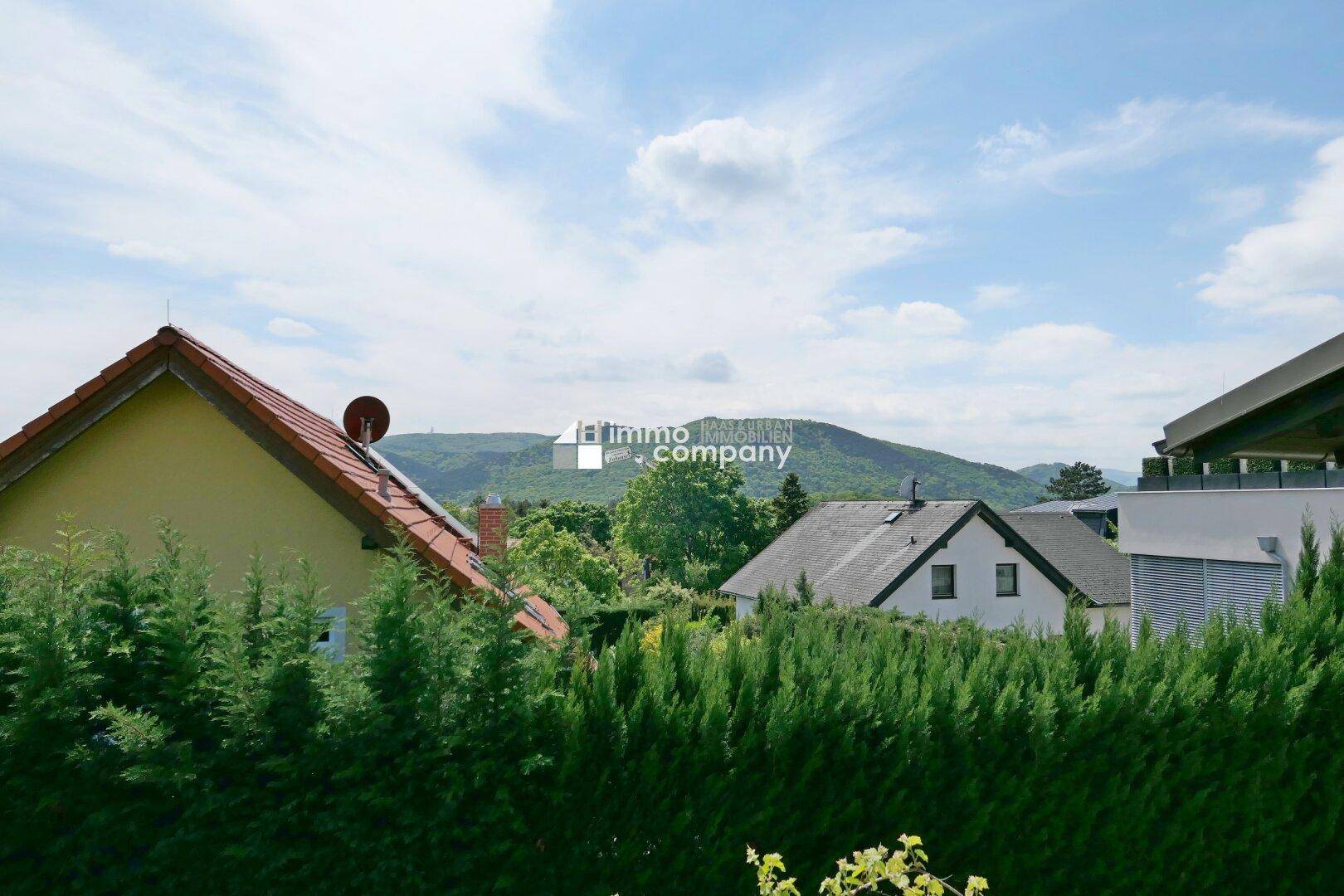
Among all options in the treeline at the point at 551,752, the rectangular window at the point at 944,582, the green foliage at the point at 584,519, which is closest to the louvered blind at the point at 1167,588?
the treeline at the point at 551,752

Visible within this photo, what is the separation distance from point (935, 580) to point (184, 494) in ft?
80.0

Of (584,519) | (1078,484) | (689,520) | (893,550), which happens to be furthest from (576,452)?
(893,550)

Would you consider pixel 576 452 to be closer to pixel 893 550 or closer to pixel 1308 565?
pixel 893 550

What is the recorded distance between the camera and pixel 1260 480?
10.1 meters

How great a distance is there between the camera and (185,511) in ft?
22.2

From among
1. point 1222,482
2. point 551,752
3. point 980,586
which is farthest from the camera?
point 980,586

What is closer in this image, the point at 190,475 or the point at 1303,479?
the point at 190,475

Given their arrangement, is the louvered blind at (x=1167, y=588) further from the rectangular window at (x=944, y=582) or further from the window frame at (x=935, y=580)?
the rectangular window at (x=944, y=582)

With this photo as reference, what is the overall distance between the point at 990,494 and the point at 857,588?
10732cm

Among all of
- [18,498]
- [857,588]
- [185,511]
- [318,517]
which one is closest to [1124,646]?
[318,517]

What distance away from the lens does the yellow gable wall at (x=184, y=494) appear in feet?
22.1

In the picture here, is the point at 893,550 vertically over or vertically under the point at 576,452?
under

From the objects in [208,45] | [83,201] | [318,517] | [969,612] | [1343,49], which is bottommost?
[969,612]

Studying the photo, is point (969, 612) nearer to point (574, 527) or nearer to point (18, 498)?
point (18, 498)
